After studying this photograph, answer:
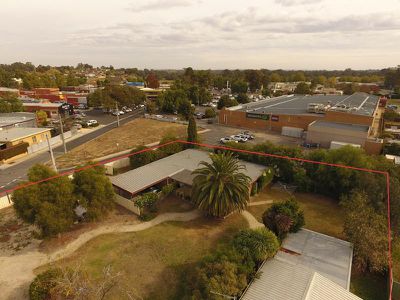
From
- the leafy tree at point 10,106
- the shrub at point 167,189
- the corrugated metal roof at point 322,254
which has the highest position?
the leafy tree at point 10,106

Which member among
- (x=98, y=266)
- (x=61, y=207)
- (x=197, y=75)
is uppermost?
(x=197, y=75)

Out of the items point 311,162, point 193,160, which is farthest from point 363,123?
point 193,160

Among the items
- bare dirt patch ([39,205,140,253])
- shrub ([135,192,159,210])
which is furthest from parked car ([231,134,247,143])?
bare dirt patch ([39,205,140,253])

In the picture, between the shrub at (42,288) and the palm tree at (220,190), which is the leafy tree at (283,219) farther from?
the shrub at (42,288)

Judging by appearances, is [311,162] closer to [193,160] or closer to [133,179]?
[193,160]

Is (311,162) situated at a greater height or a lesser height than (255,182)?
greater

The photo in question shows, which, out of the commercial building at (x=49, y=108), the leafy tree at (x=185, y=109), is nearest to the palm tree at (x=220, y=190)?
the leafy tree at (x=185, y=109)
